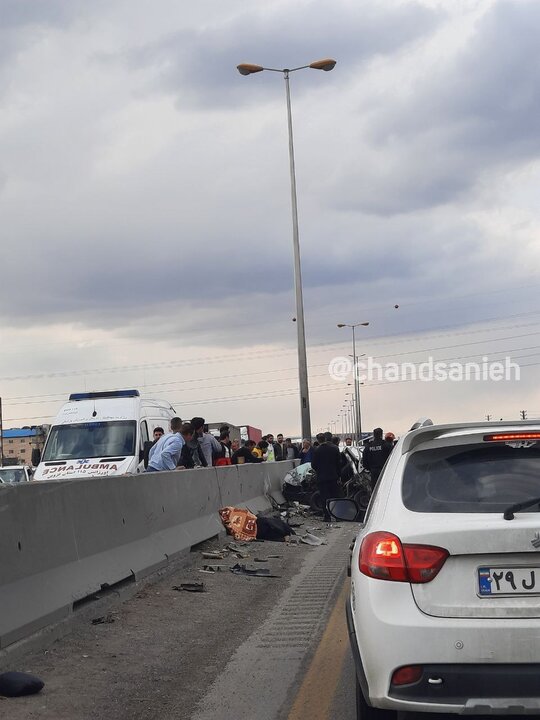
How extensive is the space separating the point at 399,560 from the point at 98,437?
19.0 metres

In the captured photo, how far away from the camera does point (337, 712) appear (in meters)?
5.96

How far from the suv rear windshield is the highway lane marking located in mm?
1590

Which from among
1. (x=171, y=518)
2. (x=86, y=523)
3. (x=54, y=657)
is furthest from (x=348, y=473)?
(x=54, y=657)

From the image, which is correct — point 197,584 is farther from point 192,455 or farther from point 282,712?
point 192,455

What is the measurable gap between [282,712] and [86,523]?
3754 mm

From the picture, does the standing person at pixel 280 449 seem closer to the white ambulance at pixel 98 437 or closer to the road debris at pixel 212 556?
the white ambulance at pixel 98 437

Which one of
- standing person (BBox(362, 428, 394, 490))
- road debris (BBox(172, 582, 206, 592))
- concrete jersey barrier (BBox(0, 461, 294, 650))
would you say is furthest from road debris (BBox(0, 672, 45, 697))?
standing person (BBox(362, 428, 394, 490))

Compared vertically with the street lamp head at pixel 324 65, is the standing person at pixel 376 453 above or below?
below

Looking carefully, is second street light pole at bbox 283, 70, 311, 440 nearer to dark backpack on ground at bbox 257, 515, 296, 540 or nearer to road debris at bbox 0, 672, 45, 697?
dark backpack on ground at bbox 257, 515, 296, 540

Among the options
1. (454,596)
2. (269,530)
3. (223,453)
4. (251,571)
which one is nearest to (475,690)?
(454,596)

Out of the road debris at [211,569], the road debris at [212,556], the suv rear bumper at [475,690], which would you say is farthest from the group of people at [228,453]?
the suv rear bumper at [475,690]

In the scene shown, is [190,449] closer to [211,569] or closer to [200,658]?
[211,569]

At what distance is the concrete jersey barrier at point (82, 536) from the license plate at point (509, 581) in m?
3.70

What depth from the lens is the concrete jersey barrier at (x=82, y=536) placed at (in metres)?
7.51
